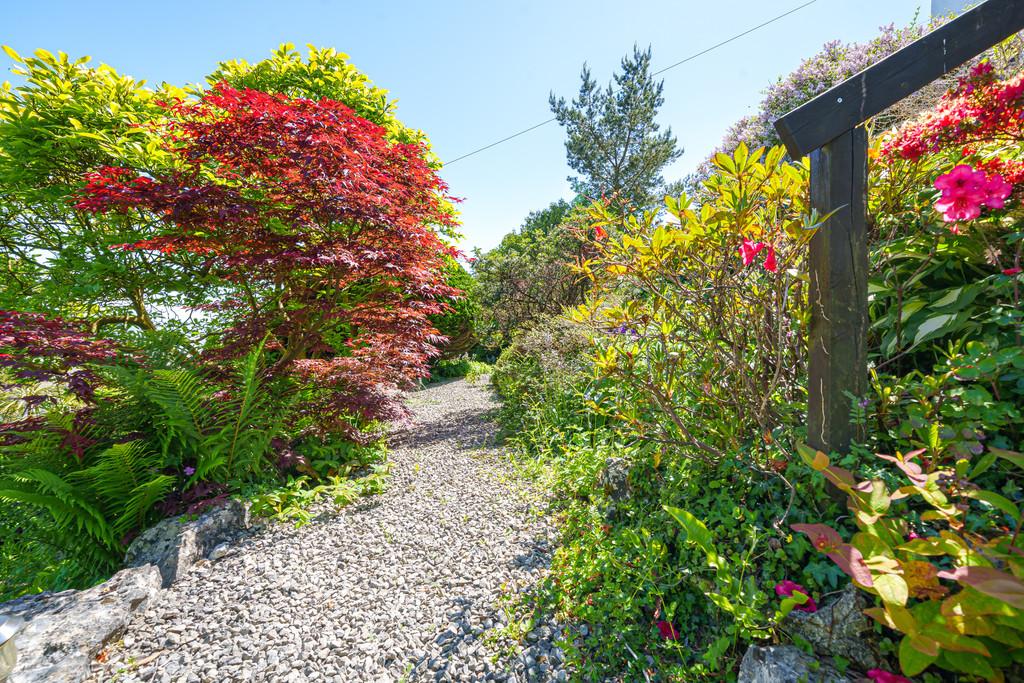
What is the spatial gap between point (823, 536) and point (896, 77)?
4.66 feet

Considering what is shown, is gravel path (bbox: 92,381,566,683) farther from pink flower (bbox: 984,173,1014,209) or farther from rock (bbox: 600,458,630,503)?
pink flower (bbox: 984,173,1014,209)

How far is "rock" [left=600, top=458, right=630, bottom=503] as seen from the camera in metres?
2.03

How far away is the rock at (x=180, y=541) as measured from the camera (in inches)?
81.6

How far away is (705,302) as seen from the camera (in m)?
1.62

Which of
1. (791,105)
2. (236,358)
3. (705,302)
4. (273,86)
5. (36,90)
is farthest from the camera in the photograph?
(791,105)

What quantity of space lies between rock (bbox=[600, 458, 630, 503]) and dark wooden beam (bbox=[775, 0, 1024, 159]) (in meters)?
1.61

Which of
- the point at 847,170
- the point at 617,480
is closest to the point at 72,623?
the point at 617,480

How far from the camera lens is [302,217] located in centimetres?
315

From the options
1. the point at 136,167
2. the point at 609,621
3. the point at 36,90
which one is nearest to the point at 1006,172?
the point at 609,621

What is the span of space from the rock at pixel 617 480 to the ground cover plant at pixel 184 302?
1841mm

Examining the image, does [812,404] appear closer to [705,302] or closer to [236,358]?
[705,302]

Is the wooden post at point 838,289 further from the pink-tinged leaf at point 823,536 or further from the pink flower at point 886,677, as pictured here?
the pink flower at point 886,677

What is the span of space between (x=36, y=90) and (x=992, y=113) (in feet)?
21.3

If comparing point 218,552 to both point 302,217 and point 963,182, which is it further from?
point 963,182
